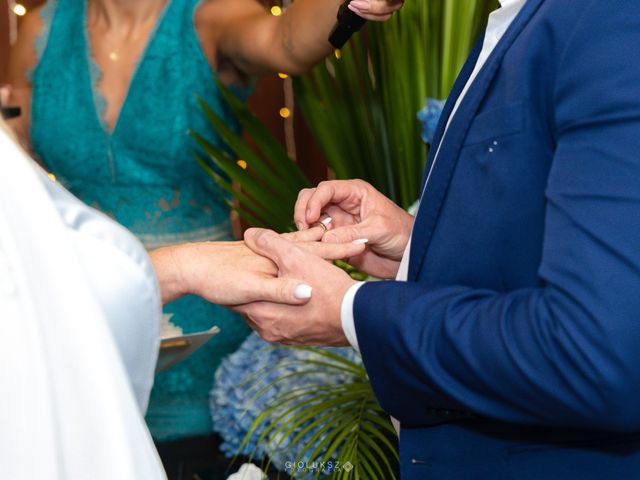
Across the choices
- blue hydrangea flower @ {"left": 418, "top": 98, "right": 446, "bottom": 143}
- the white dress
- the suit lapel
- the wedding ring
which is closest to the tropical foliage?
blue hydrangea flower @ {"left": 418, "top": 98, "right": 446, "bottom": 143}

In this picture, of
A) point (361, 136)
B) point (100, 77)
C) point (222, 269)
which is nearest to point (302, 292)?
point (222, 269)

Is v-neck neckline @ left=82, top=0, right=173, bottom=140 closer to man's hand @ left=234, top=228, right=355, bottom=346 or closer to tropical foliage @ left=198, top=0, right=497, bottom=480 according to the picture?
tropical foliage @ left=198, top=0, right=497, bottom=480

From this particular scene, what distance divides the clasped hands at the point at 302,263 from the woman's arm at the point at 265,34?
507 millimetres

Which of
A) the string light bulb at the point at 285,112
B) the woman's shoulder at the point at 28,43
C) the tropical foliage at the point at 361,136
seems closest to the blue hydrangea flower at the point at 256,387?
the tropical foliage at the point at 361,136

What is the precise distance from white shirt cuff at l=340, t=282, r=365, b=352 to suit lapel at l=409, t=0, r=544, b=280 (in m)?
0.08

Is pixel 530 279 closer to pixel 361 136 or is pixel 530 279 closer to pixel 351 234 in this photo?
pixel 351 234

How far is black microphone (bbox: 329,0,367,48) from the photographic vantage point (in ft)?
4.24

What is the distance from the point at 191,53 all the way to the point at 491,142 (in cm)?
127

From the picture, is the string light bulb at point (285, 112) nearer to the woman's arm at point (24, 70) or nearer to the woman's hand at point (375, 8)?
the woman's arm at point (24, 70)

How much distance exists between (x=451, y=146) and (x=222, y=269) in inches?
16.5

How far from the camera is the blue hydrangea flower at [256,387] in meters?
1.56

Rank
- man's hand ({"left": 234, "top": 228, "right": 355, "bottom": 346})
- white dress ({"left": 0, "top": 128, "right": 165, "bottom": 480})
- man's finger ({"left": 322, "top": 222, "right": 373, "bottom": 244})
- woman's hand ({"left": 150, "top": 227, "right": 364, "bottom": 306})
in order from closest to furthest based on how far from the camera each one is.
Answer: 1. white dress ({"left": 0, "top": 128, "right": 165, "bottom": 480})
2. man's hand ({"left": 234, "top": 228, "right": 355, "bottom": 346})
3. woman's hand ({"left": 150, "top": 227, "right": 364, "bottom": 306})
4. man's finger ({"left": 322, "top": 222, "right": 373, "bottom": 244})

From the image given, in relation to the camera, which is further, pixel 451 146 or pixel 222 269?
pixel 222 269

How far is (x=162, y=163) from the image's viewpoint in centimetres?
203
